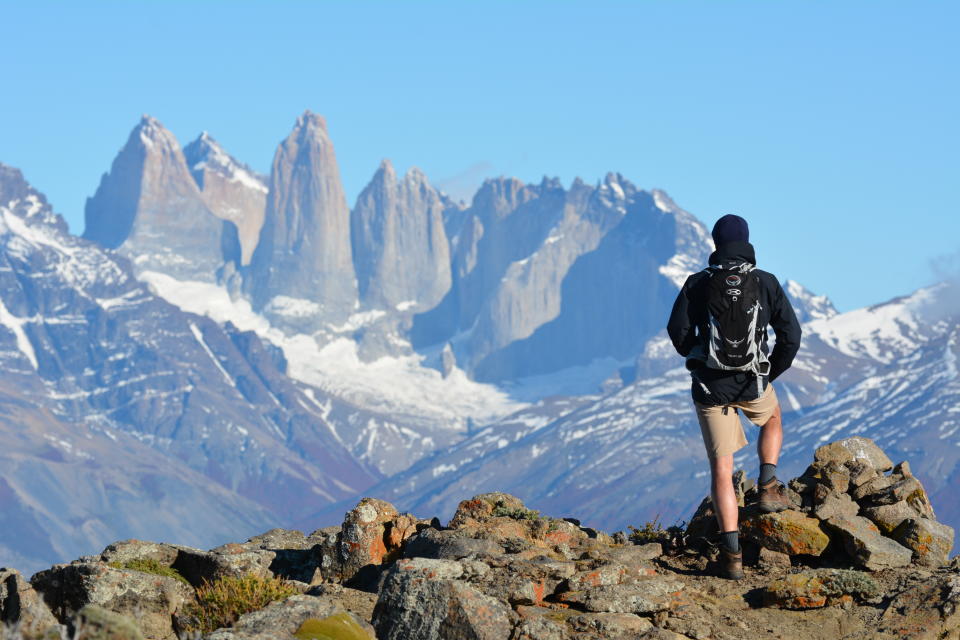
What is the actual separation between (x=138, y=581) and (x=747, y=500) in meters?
9.28

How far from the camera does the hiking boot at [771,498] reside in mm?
19391

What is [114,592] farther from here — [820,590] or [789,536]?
[789,536]

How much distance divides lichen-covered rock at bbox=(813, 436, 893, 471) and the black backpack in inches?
201

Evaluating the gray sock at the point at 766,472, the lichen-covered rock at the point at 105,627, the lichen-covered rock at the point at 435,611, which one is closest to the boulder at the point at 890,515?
the gray sock at the point at 766,472

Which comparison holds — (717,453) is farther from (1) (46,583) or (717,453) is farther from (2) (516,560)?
(1) (46,583)

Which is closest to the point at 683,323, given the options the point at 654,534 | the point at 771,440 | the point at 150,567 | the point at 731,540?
the point at 771,440

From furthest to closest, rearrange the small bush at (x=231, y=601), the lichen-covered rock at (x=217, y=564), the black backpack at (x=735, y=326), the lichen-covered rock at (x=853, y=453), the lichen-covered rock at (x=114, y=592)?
the lichen-covered rock at (x=853, y=453)
the lichen-covered rock at (x=217, y=564)
the black backpack at (x=735, y=326)
the lichen-covered rock at (x=114, y=592)
the small bush at (x=231, y=601)

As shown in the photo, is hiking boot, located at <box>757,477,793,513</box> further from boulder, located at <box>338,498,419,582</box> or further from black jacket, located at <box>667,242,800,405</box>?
boulder, located at <box>338,498,419,582</box>

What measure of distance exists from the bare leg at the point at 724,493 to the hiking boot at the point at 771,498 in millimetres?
1384

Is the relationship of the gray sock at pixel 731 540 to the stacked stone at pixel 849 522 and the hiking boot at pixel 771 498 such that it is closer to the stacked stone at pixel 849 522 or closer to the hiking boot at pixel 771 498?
the stacked stone at pixel 849 522

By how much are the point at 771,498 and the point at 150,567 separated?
28.3 ft

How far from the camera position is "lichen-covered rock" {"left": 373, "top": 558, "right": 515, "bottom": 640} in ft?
48.5

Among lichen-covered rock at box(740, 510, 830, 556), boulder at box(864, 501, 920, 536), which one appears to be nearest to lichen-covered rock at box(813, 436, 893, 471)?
boulder at box(864, 501, 920, 536)

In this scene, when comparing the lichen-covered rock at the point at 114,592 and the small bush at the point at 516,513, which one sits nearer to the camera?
the lichen-covered rock at the point at 114,592
